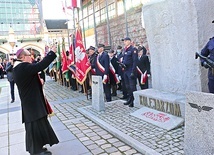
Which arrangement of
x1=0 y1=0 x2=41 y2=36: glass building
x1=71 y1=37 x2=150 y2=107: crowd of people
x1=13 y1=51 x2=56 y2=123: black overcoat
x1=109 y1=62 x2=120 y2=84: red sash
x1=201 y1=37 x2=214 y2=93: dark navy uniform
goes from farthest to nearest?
1. x1=0 y1=0 x2=41 y2=36: glass building
2. x1=109 y1=62 x2=120 y2=84: red sash
3. x1=71 y1=37 x2=150 y2=107: crowd of people
4. x1=201 y1=37 x2=214 y2=93: dark navy uniform
5. x1=13 y1=51 x2=56 y2=123: black overcoat

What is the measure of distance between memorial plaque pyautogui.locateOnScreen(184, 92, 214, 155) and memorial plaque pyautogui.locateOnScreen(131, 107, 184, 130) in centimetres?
131

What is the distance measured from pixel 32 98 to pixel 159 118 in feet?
8.41

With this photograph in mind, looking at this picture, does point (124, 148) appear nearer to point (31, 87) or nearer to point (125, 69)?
point (31, 87)

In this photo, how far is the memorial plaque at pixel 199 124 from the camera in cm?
287

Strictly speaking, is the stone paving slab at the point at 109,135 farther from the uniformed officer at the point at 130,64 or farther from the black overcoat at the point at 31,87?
the black overcoat at the point at 31,87

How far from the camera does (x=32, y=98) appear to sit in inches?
149

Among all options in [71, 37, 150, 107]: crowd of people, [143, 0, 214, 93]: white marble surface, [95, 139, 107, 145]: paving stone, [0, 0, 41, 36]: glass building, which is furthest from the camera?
[0, 0, 41, 36]: glass building

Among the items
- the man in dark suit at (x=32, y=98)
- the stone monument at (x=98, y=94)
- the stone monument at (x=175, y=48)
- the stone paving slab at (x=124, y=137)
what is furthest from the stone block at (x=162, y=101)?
the man in dark suit at (x=32, y=98)

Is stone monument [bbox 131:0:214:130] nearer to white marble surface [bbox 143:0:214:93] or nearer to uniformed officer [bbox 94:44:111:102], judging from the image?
white marble surface [bbox 143:0:214:93]

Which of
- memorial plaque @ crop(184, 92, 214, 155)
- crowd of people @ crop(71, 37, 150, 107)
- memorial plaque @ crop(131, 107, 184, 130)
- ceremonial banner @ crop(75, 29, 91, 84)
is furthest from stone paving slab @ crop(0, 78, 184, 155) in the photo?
ceremonial banner @ crop(75, 29, 91, 84)

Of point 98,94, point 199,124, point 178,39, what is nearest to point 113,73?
point 98,94

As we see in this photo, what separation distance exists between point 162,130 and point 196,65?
1.45 metres

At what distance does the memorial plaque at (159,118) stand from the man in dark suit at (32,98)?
2.22 metres

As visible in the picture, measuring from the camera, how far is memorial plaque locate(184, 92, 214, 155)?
2867 millimetres
